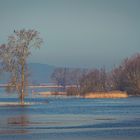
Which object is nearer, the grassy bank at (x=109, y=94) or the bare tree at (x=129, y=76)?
the grassy bank at (x=109, y=94)

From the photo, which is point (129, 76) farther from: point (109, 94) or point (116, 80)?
point (109, 94)

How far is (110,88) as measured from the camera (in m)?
139

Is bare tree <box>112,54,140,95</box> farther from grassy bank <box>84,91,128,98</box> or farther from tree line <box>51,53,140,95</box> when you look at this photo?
grassy bank <box>84,91,128,98</box>

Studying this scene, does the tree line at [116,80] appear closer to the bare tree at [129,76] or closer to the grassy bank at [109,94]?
the bare tree at [129,76]

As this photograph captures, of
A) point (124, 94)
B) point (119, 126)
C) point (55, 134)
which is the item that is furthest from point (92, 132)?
point (124, 94)

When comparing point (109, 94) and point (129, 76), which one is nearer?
point (109, 94)

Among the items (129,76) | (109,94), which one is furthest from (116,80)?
(109,94)

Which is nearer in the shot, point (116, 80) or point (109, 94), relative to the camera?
point (109, 94)

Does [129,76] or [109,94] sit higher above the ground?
[129,76]

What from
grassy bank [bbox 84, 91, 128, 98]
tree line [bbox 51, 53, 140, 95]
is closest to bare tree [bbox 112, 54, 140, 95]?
tree line [bbox 51, 53, 140, 95]

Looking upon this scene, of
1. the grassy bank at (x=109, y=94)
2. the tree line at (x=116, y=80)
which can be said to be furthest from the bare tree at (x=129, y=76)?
the grassy bank at (x=109, y=94)

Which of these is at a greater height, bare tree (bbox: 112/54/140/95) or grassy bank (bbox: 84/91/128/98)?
bare tree (bbox: 112/54/140/95)

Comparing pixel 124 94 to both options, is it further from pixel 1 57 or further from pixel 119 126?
pixel 119 126

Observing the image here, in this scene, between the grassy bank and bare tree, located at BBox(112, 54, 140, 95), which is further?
bare tree, located at BBox(112, 54, 140, 95)
